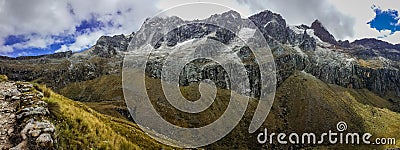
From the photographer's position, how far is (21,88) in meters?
21.2

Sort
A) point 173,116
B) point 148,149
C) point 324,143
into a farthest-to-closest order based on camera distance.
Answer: point 324,143 → point 173,116 → point 148,149

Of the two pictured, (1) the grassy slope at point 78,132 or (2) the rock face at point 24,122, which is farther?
(1) the grassy slope at point 78,132

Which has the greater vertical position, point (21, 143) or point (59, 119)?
point (59, 119)

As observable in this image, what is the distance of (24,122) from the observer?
630 inches

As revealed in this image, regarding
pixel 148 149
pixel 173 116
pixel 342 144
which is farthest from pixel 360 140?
pixel 148 149

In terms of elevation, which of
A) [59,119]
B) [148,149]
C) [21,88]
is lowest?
[148,149]

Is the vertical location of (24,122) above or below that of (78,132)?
above

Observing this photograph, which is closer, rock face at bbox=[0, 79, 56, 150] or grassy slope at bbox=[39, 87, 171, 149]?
rock face at bbox=[0, 79, 56, 150]

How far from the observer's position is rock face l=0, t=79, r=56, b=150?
48.3ft

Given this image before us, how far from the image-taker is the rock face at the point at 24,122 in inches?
579

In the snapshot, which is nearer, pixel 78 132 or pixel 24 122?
pixel 24 122

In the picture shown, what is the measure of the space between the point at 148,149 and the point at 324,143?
195394 millimetres

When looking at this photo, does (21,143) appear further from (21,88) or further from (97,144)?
(21,88)

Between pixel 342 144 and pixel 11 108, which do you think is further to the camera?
pixel 342 144
